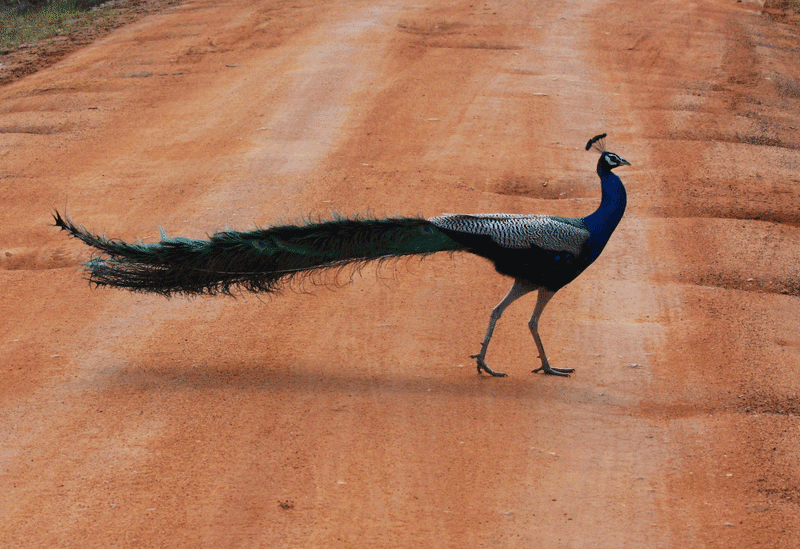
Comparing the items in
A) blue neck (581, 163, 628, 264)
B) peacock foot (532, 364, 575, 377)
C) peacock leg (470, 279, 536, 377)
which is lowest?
peacock foot (532, 364, 575, 377)

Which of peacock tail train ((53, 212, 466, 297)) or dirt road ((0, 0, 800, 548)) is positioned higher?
peacock tail train ((53, 212, 466, 297))

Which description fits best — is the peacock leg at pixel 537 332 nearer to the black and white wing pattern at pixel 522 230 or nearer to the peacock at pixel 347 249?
A: the peacock at pixel 347 249

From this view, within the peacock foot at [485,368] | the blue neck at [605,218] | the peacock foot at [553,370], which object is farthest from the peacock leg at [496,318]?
the blue neck at [605,218]

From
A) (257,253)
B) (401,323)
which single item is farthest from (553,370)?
(257,253)

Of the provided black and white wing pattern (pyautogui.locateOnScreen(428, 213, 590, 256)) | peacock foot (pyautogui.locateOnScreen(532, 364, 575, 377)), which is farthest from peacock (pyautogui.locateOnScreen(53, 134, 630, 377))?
peacock foot (pyautogui.locateOnScreen(532, 364, 575, 377))

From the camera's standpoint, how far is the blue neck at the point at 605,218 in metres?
6.29

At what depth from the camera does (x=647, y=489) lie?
5129 millimetres

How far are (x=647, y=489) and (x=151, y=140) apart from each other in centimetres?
859

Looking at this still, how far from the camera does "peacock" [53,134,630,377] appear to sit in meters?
6.20

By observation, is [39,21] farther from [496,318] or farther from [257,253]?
[496,318]

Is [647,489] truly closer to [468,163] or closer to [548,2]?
[468,163]

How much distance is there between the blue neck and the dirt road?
984 mm

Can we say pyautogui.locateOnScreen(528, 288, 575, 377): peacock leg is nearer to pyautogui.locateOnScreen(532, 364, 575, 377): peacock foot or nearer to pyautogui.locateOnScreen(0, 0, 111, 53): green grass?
pyautogui.locateOnScreen(532, 364, 575, 377): peacock foot

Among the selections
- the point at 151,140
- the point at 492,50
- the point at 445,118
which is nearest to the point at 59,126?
the point at 151,140
